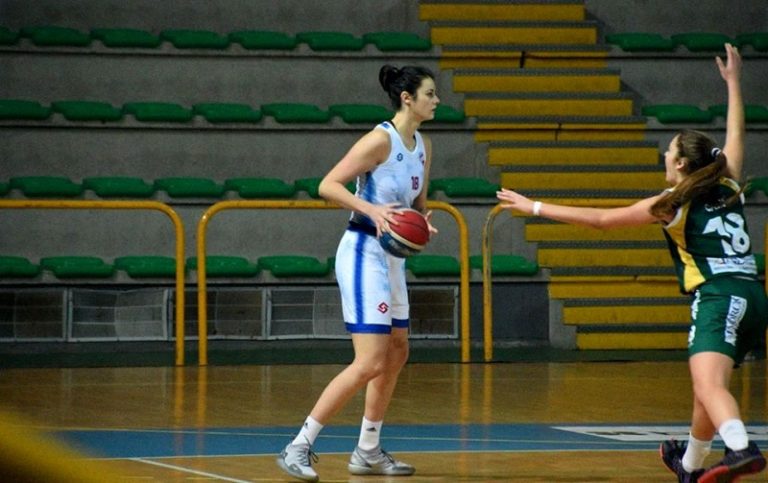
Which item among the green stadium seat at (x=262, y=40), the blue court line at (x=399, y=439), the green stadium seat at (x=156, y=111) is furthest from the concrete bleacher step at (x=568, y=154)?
the blue court line at (x=399, y=439)

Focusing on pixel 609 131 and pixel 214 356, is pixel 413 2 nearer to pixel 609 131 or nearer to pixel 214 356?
pixel 609 131

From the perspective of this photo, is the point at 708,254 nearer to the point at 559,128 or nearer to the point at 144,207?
the point at 144,207

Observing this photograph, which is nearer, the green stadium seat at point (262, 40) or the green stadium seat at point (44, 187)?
the green stadium seat at point (44, 187)

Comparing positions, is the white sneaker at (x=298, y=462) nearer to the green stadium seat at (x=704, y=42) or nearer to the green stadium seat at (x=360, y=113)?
the green stadium seat at (x=360, y=113)

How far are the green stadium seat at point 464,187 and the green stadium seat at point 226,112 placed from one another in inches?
84.2

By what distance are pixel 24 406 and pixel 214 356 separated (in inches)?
156

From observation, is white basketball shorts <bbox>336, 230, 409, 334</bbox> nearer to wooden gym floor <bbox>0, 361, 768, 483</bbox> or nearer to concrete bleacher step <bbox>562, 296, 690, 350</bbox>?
wooden gym floor <bbox>0, 361, 768, 483</bbox>

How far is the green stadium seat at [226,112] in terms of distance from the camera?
14.4 m

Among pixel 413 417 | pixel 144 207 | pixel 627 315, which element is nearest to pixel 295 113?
pixel 144 207

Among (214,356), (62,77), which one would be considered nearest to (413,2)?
(62,77)

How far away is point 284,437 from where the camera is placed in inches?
280

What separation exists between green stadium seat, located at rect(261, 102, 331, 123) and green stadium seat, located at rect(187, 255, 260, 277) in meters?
1.98

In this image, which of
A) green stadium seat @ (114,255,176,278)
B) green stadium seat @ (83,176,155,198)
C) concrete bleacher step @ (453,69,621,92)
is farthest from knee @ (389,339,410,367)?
concrete bleacher step @ (453,69,621,92)

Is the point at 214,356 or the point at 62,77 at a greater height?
the point at 62,77
